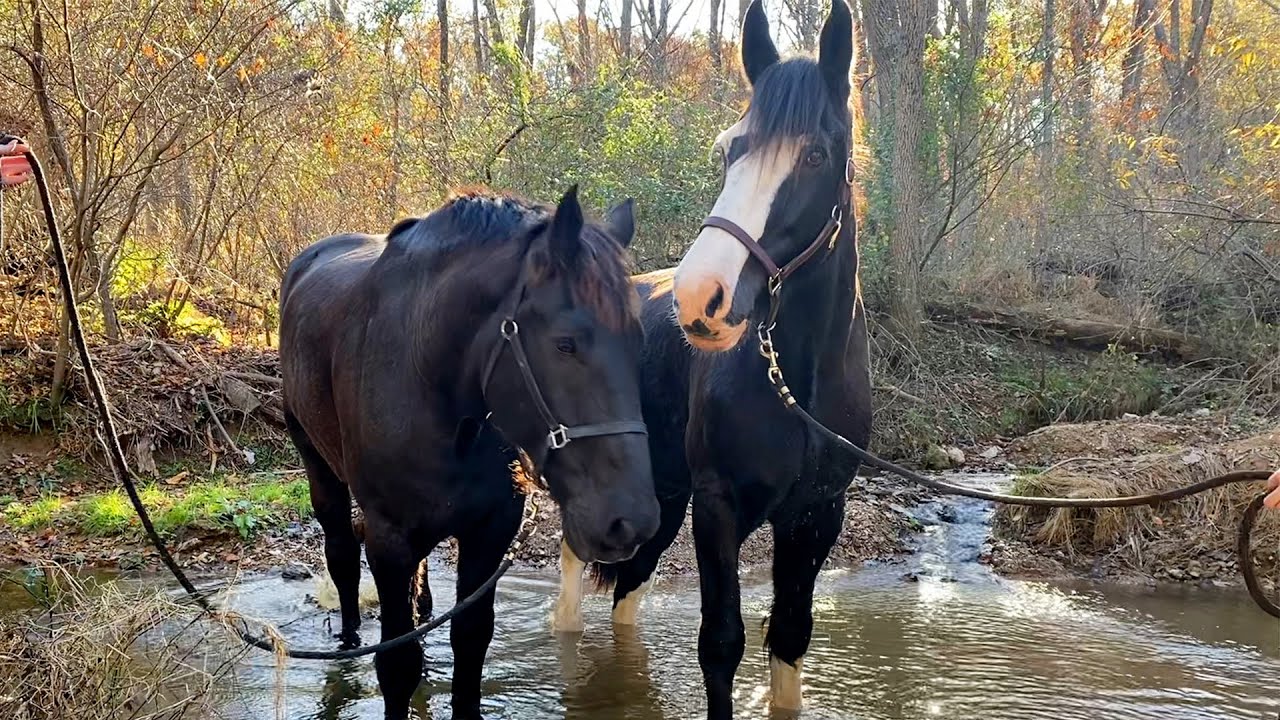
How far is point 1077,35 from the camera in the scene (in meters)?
13.0

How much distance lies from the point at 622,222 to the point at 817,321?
76 cm

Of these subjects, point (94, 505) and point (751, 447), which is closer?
point (751, 447)

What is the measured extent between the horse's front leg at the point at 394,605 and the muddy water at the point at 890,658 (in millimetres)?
611

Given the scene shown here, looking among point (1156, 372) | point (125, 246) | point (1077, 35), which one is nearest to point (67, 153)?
point (125, 246)

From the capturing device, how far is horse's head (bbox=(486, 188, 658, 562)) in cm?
263

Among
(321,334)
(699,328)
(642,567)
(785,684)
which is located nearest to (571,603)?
(642,567)

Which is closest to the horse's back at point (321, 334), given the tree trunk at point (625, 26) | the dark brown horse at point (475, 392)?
the dark brown horse at point (475, 392)

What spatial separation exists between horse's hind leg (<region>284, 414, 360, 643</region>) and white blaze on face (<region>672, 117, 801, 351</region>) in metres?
2.58

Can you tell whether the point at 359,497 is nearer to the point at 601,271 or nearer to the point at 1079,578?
the point at 601,271

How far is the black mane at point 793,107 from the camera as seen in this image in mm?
2867

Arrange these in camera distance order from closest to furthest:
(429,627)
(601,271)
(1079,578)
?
1. (601,271)
2. (429,627)
3. (1079,578)

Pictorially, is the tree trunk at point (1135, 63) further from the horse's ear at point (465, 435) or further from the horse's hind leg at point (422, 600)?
the horse's ear at point (465, 435)

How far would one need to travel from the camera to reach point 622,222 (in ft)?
10.7

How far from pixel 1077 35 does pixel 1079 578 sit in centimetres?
932
